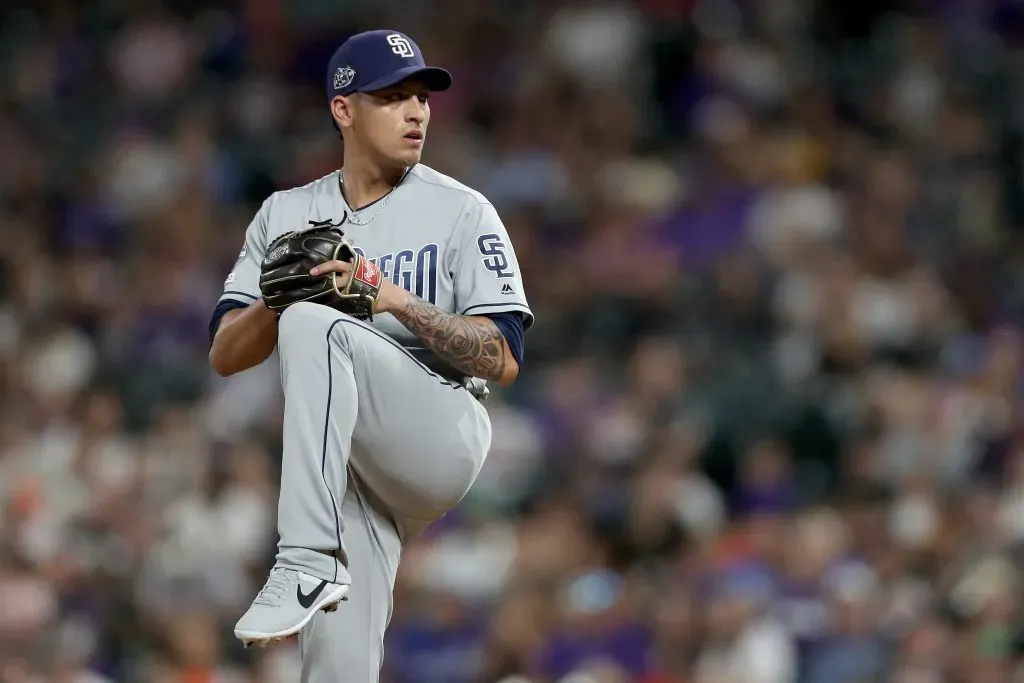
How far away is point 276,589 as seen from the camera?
3.67m

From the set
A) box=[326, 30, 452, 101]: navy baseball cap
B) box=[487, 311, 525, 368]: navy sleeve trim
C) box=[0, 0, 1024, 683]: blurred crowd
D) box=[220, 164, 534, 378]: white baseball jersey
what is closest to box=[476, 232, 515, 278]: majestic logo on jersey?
box=[220, 164, 534, 378]: white baseball jersey

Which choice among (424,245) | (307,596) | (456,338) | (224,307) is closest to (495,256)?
(424,245)

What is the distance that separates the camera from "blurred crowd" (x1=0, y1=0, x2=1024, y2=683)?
736cm

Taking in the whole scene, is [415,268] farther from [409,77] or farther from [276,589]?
[276,589]

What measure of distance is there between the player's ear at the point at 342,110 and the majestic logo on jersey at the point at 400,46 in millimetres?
184

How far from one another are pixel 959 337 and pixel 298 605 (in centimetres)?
585

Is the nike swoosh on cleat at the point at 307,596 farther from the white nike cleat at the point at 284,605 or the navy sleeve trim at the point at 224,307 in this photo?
the navy sleeve trim at the point at 224,307

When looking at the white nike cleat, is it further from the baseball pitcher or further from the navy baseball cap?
the navy baseball cap

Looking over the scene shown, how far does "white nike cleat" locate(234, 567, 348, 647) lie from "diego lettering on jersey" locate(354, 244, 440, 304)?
2.73 feet

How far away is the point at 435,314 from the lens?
12.9 feet

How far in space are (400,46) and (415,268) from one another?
577 mm

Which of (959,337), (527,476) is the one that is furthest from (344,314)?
(959,337)

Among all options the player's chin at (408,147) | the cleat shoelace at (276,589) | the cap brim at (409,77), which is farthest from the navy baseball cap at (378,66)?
the cleat shoelace at (276,589)

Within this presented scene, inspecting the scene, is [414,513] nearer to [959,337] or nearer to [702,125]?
[959,337]
